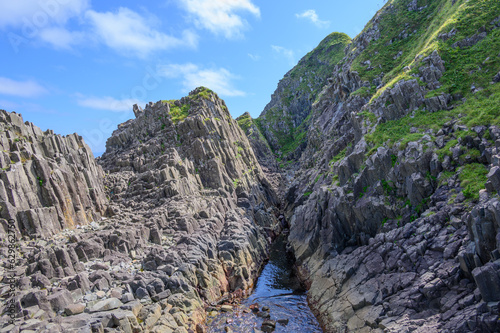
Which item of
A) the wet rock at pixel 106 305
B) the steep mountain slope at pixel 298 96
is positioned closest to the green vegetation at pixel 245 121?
the steep mountain slope at pixel 298 96

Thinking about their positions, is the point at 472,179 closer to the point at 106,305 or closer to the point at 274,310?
the point at 274,310

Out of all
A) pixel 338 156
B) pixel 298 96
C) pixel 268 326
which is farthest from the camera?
pixel 298 96

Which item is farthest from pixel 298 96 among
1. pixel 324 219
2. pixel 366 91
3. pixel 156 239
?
pixel 156 239

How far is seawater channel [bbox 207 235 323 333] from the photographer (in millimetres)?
29844

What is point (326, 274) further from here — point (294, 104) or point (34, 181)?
point (294, 104)

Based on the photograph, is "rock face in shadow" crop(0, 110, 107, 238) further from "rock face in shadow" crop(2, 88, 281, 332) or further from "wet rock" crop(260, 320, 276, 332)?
"wet rock" crop(260, 320, 276, 332)

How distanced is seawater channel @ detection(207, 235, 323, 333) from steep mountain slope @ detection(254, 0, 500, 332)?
184cm

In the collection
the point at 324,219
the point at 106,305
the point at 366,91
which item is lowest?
the point at 324,219

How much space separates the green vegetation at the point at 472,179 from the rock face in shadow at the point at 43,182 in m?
43.5

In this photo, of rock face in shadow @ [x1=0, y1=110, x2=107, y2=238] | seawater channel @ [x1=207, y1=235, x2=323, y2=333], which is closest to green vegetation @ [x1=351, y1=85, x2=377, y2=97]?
seawater channel @ [x1=207, y1=235, x2=323, y2=333]

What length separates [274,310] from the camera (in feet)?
109

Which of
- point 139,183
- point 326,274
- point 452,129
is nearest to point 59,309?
point 326,274

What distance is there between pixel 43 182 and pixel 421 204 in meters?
44.6

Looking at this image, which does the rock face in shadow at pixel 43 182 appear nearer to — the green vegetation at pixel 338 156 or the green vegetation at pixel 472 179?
the green vegetation at pixel 338 156
